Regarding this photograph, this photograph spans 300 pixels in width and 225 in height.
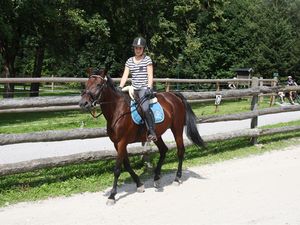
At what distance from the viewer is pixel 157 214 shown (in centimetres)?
604

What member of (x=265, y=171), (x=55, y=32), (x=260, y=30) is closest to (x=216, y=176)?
(x=265, y=171)

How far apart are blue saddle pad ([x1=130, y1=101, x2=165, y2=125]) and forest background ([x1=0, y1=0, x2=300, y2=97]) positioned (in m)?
11.3

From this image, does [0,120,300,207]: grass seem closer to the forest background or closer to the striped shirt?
the striped shirt

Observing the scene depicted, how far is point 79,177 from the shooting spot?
7.87 meters

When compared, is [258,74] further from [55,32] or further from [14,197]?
[14,197]

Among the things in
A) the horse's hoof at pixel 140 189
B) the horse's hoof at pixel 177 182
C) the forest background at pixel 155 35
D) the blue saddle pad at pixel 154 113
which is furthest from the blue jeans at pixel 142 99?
the forest background at pixel 155 35

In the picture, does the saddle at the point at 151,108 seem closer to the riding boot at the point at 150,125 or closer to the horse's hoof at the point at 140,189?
the riding boot at the point at 150,125

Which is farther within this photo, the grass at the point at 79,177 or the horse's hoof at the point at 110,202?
the grass at the point at 79,177

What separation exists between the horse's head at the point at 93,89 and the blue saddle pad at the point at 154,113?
682mm

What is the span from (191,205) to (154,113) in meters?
1.69

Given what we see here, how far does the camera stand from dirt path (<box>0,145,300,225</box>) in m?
5.82

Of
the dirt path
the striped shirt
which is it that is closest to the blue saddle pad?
the striped shirt

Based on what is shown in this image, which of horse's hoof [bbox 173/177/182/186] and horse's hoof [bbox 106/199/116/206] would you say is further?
horse's hoof [bbox 173/177/182/186]

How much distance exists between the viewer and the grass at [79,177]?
6984mm
